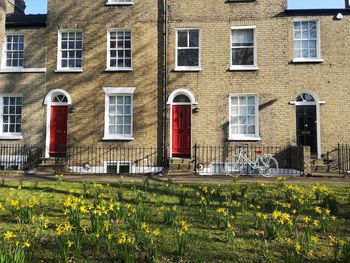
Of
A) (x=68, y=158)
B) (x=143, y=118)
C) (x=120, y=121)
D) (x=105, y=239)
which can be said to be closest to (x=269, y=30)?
(x=143, y=118)

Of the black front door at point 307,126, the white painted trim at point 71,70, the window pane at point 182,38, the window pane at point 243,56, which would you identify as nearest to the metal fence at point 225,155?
the black front door at point 307,126

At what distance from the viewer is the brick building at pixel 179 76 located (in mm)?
16219

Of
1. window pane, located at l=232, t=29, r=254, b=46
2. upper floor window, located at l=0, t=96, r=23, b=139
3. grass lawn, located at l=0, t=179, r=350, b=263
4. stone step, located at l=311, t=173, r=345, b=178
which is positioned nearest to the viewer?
grass lawn, located at l=0, t=179, r=350, b=263

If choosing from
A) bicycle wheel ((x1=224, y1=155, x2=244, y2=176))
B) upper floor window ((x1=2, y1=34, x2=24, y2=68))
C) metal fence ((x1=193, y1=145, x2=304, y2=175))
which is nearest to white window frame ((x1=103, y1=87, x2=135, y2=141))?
metal fence ((x1=193, y1=145, x2=304, y2=175))

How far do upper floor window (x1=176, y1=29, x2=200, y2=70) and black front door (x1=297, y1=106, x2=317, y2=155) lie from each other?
5.47m

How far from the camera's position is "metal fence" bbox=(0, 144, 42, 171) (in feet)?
55.2

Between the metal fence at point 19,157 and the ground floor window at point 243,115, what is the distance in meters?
9.46

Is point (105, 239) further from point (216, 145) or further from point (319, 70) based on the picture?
point (319, 70)

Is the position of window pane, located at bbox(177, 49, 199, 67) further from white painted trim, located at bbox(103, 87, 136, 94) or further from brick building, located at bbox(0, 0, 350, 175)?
white painted trim, located at bbox(103, 87, 136, 94)

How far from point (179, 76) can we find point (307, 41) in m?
6.32

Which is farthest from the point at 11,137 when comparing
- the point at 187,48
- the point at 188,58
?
the point at 187,48

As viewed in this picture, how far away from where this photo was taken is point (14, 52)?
18.0 meters

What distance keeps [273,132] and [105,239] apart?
12616 mm

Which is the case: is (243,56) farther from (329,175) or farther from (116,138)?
(116,138)
